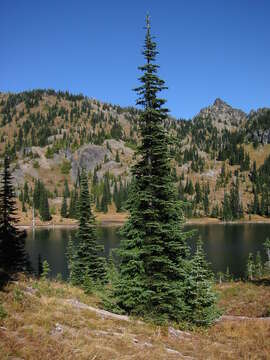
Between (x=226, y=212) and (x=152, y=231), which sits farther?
(x=226, y=212)

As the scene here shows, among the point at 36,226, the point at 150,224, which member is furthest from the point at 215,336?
the point at 36,226

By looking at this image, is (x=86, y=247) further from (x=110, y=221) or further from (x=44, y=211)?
(x=110, y=221)

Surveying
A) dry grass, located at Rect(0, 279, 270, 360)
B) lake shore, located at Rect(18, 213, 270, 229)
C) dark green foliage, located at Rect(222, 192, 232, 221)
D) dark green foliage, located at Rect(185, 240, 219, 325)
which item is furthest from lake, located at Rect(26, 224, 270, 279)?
dark green foliage, located at Rect(222, 192, 232, 221)

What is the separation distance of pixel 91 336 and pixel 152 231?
6436mm

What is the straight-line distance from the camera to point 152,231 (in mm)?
15312

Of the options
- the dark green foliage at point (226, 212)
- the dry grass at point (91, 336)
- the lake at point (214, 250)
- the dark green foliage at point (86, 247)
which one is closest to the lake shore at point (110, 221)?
the dark green foliage at point (226, 212)

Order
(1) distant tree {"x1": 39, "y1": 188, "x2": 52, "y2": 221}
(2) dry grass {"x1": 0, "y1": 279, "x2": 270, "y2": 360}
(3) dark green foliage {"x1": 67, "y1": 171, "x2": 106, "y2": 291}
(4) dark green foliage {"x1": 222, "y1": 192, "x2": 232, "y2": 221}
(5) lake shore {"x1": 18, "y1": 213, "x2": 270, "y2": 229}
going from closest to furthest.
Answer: (2) dry grass {"x1": 0, "y1": 279, "x2": 270, "y2": 360} < (3) dark green foliage {"x1": 67, "y1": 171, "x2": 106, "y2": 291} < (5) lake shore {"x1": 18, "y1": 213, "x2": 270, "y2": 229} < (1) distant tree {"x1": 39, "y1": 188, "x2": 52, "y2": 221} < (4) dark green foliage {"x1": 222, "y1": 192, "x2": 232, "y2": 221}

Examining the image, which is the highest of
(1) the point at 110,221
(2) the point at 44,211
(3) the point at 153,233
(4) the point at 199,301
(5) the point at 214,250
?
(3) the point at 153,233

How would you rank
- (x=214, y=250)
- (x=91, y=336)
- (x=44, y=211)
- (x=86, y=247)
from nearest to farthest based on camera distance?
(x=91, y=336) → (x=86, y=247) → (x=214, y=250) → (x=44, y=211)

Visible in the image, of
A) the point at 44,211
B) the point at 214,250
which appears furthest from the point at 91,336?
the point at 44,211

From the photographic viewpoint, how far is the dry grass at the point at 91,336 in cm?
828

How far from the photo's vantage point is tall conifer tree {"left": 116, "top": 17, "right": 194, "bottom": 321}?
47.2ft

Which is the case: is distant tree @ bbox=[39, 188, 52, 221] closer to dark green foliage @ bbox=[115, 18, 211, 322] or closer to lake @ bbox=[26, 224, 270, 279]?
lake @ bbox=[26, 224, 270, 279]

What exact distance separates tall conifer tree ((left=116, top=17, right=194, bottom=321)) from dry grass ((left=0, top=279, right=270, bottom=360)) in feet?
5.40
